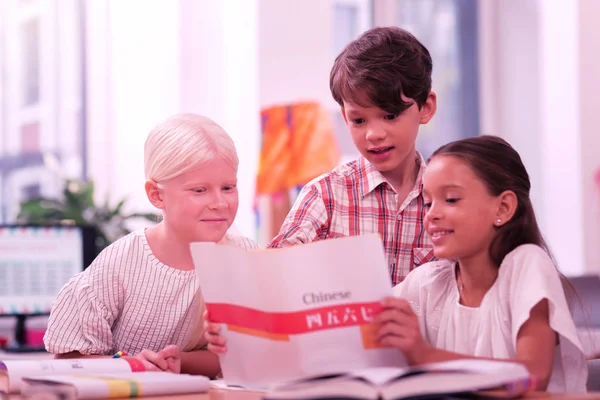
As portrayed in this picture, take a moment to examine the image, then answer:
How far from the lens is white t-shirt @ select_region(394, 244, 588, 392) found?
1279mm

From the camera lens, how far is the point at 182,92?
14.1 ft

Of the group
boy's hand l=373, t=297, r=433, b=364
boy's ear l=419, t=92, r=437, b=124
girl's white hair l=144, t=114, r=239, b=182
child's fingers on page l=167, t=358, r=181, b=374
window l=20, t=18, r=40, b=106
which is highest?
window l=20, t=18, r=40, b=106

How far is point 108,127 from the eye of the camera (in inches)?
168

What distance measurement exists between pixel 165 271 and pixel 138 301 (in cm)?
8

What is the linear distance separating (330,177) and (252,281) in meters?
0.71

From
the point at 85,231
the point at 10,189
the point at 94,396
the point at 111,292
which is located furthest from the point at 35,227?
the point at 94,396

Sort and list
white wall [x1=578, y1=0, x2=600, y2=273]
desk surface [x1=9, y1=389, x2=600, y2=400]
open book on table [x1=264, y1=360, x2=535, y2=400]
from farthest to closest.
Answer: white wall [x1=578, y1=0, x2=600, y2=273]
desk surface [x1=9, y1=389, x2=600, y2=400]
open book on table [x1=264, y1=360, x2=535, y2=400]

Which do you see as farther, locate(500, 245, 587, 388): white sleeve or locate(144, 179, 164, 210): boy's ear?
locate(144, 179, 164, 210): boy's ear

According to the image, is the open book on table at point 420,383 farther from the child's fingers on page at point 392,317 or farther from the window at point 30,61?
the window at point 30,61

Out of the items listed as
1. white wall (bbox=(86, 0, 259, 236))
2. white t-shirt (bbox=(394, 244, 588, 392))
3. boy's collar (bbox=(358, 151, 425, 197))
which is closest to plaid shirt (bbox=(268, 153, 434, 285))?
boy's collar (bbox=(358, 151, 425, 197))

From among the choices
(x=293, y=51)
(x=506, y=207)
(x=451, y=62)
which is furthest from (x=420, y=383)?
(x=451, y=62)

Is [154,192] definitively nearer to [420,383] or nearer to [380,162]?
[380,162]

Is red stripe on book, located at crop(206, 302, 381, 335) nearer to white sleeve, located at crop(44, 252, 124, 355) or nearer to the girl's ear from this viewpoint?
the girl's ear

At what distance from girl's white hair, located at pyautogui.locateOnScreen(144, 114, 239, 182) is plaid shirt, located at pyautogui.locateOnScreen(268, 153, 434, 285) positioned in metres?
0.27
